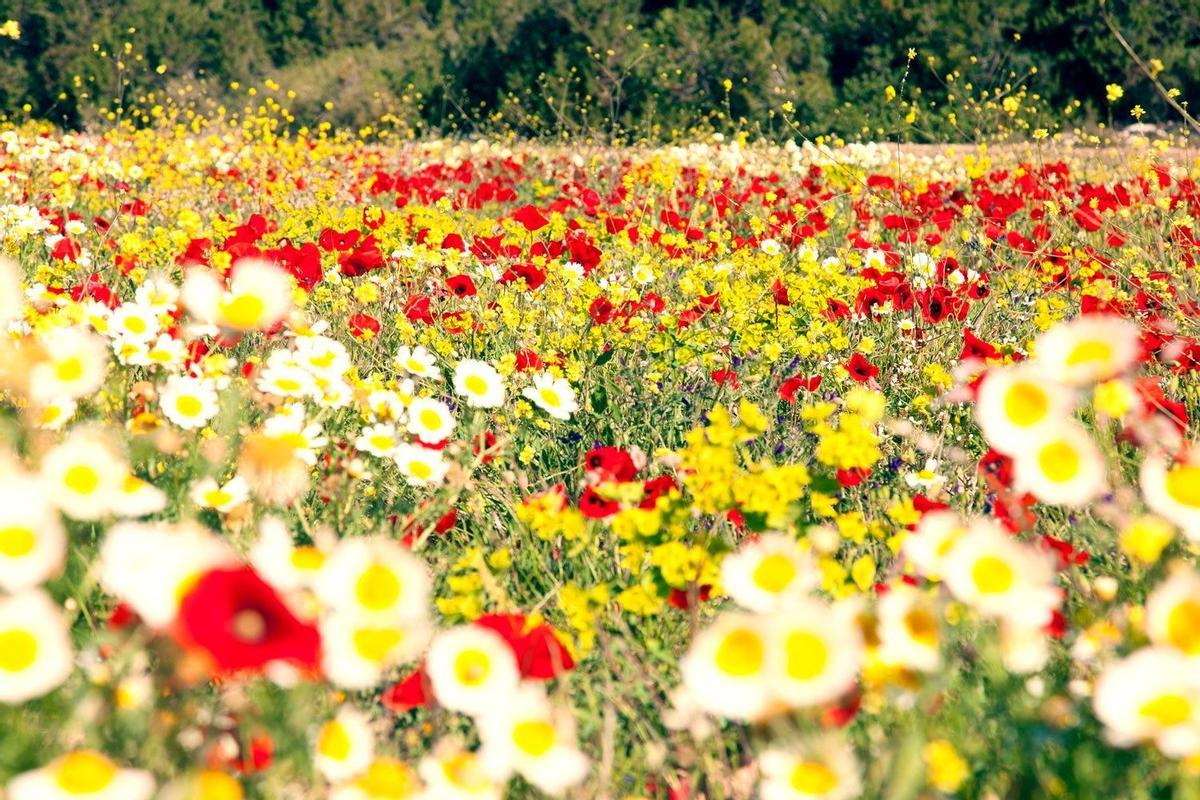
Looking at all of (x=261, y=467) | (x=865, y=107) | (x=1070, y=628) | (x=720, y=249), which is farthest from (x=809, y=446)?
(x=865, y=107)

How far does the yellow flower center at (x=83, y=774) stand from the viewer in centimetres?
89

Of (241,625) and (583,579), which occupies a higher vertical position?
(241,625)

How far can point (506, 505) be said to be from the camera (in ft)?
7.04

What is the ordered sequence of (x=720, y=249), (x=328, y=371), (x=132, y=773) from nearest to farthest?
(x=132, y=773) → (x=328, y=371) → (x=720, y=249)

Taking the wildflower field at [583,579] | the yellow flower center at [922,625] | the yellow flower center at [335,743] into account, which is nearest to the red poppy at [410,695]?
the wildflower field at [583,579]

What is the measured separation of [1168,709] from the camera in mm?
916

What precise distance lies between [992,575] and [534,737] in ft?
1.55

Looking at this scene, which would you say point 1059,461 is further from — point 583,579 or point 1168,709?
point 583,579

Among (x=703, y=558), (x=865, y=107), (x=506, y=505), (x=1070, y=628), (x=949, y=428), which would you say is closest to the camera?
(x=703, y=558)

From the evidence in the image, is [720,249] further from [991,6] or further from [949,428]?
[991,6]

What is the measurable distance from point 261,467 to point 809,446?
1.46m

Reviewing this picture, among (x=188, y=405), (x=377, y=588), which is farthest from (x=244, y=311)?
(x=377, y=588)

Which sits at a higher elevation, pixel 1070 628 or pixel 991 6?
pixel 1070 628

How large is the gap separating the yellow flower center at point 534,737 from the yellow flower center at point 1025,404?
590mm
